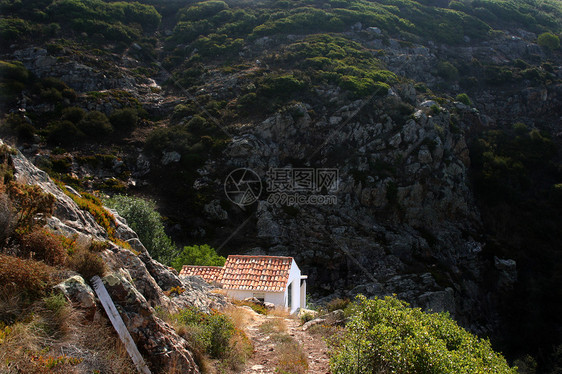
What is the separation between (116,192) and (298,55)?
77.6 ft

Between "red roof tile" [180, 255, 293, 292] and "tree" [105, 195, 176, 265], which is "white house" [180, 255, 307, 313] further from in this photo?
"tree" [105, 195, 176, 265]

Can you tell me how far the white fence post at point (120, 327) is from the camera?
208 inches

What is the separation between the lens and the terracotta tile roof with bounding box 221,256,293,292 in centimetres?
1620

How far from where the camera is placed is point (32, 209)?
6.00 metres

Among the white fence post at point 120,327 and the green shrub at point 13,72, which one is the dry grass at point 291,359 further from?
the green shrub at point 13,72

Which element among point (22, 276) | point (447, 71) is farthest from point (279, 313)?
point (447, 71)

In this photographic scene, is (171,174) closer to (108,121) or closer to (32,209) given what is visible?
(108,121)

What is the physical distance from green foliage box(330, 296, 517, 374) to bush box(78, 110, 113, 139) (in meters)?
27.4

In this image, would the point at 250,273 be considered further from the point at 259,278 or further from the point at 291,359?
the point at 291,359

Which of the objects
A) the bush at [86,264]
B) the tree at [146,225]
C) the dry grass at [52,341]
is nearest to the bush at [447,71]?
the tree at [146,225]

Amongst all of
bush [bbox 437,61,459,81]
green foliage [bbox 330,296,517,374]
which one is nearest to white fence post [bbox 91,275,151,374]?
green foliage [bbox 330,296,517,374]

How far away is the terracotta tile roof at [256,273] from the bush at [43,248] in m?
11.1

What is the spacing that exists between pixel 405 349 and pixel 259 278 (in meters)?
11.2

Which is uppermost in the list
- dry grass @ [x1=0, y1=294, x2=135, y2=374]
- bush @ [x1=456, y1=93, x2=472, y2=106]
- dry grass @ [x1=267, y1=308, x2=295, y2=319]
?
dry grass @ [x1=0, y1=294, x2=135, y2=374]
